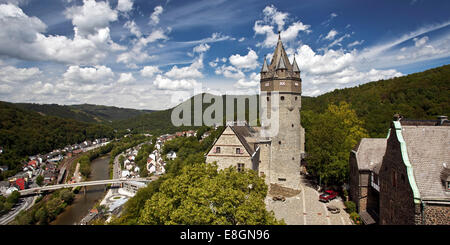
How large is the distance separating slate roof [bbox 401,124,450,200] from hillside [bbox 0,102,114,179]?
9043 centimetres

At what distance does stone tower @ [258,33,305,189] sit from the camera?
26.3m

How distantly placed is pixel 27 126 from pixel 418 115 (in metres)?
139

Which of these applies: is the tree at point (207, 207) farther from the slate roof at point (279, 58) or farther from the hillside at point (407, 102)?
the hillside at point (407, 102)

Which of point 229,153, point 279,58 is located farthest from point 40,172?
point 279,58

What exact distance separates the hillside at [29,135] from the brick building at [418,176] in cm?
8927

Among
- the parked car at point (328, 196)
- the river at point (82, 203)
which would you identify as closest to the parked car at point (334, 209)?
the parked car at point (328, 196)

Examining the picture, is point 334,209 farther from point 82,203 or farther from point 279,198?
point 82,203

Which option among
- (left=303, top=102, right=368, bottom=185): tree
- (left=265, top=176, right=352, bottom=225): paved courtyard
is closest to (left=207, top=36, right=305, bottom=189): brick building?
(left=303, top=102, right=368, bottom=185): tree

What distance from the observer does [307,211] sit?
21.6 meters

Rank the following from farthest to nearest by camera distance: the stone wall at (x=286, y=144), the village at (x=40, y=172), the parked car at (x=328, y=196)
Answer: the village at (x=40, y=172), the stone wall at (x=286, y=144), the parked car at (x=328, y=196)

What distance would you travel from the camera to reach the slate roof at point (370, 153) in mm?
21031

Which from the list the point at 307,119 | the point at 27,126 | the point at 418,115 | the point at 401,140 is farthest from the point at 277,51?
the point at 27,126
